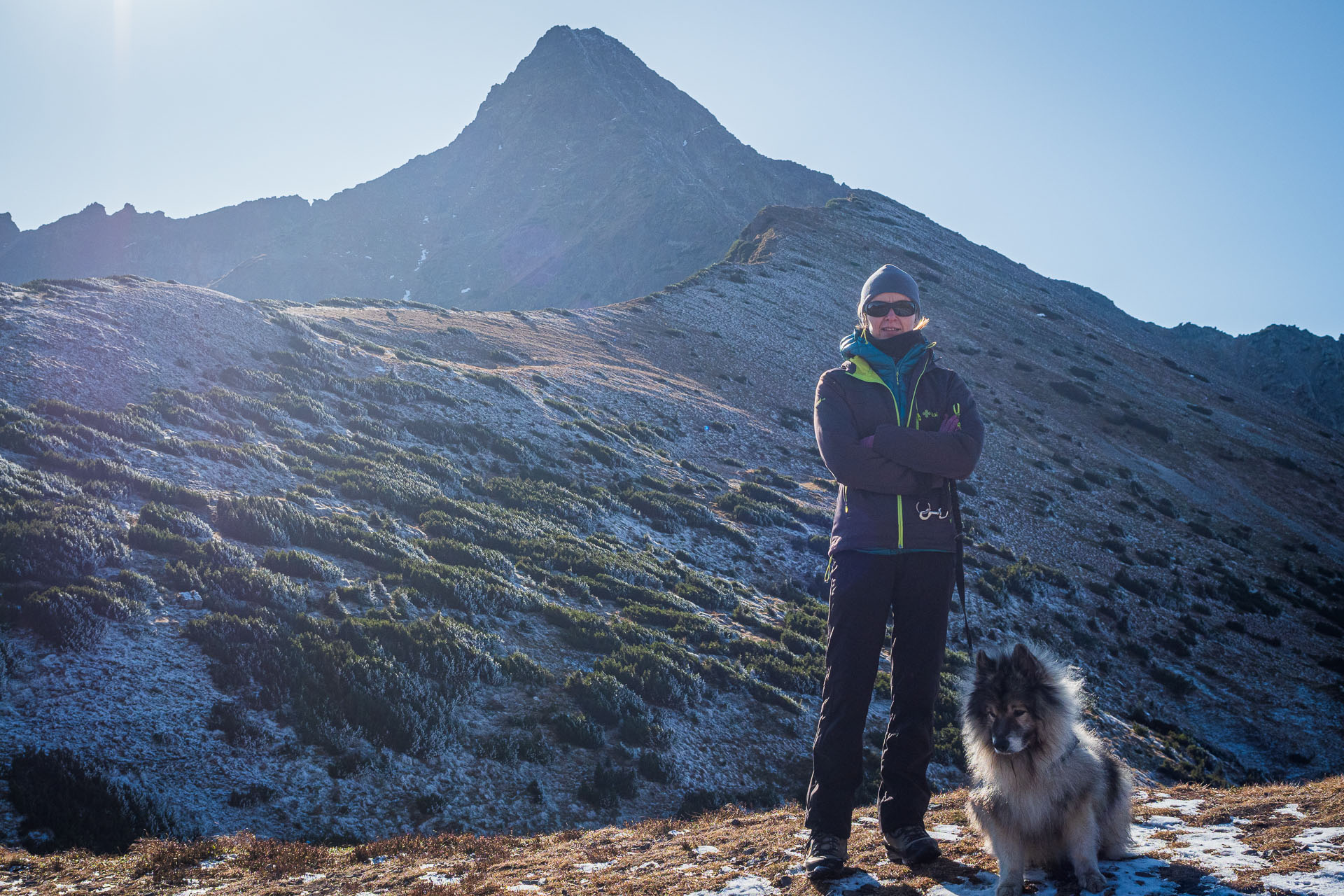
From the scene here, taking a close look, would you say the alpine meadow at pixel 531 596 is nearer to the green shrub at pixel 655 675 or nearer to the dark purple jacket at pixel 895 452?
the green shrub at pixel 655 675

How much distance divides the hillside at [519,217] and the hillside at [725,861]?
96112 millimetres

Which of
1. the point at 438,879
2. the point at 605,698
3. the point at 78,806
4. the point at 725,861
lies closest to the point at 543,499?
the point at 605,698

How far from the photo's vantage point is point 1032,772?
410 centimetres

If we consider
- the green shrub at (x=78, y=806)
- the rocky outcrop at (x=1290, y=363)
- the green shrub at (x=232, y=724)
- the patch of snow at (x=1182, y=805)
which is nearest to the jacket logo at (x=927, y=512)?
the patch of snow at (x=1182, y=805)

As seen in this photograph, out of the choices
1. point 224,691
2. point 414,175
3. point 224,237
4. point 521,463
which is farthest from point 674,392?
point 224,237

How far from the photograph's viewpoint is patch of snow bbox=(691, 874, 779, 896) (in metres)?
A: 4.47

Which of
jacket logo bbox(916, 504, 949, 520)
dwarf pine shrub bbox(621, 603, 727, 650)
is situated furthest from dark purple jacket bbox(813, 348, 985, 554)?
dwarf pine shrub bbox(621, 603, 727, 650)

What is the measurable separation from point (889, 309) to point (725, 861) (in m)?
3.89

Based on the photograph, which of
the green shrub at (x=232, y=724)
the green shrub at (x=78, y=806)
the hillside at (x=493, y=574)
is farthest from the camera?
the hillside at (x=493, y=574)

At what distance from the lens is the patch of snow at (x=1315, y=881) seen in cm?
353

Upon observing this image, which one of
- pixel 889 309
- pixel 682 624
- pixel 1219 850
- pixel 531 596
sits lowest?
pixel 682 624

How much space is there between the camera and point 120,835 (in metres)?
6.26

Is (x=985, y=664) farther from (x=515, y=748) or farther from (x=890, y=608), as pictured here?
(x=515, y=748)

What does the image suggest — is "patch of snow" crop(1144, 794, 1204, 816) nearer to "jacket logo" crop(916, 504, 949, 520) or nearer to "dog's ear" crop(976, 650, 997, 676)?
"dog's ear" crop(976, 650, 997, 676)
